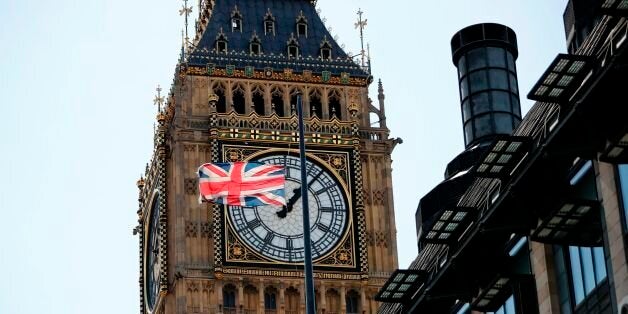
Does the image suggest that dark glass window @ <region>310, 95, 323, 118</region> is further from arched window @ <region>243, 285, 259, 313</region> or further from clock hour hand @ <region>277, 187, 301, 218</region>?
arched window @ <region>243, 285, 259, 313</region>

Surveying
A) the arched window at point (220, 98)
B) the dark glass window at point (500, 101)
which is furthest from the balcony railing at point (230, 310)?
the dark glass window at point (500, 101)

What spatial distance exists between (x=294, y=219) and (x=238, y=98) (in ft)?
24.2

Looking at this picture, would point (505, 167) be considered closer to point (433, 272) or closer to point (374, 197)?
point (433, 272)

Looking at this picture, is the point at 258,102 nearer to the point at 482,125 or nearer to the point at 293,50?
the point at 293,50

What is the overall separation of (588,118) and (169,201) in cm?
5260

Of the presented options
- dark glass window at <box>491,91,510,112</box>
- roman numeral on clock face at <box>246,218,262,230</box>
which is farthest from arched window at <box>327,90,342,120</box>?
dark glass window at <box>491,91,510,112</box>

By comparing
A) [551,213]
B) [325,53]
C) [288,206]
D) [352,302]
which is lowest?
[551,213]

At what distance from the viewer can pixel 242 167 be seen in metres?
61.5

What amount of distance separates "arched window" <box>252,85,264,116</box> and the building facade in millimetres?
40881

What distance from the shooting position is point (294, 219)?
88562 millimetres

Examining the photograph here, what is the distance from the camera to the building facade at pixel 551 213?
39.8 meters

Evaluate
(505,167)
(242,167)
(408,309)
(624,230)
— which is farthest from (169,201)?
(624,230)

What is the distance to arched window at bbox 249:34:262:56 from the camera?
94.4m

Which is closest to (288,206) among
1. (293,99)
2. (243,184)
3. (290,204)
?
(290,204)
